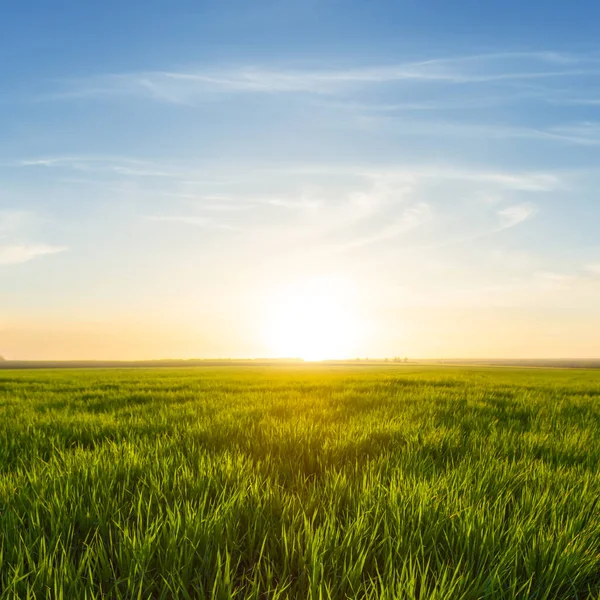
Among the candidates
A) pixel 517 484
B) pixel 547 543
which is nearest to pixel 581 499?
pixel 517 484

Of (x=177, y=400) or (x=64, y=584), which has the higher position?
(x=64, y=584)

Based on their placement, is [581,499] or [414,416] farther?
[414,416]

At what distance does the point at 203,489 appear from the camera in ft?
8.30

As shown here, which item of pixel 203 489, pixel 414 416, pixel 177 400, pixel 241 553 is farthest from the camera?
pixel 177 400

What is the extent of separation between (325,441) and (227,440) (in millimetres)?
998

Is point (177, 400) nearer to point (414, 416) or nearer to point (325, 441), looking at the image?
point (414, 416)

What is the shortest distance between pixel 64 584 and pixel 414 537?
151 centimetres

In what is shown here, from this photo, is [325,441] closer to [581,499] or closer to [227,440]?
[227,440]

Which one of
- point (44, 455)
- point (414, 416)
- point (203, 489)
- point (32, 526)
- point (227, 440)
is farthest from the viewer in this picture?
point (414, 416)

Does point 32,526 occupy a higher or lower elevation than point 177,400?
higher

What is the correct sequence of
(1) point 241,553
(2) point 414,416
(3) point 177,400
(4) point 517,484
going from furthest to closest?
(3) point 177,400 < (2) point 414,416 < (4) point 517,484 < (1) point 241,553

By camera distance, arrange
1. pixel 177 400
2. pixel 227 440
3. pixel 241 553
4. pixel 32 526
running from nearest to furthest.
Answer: pixel 241 553 < pixel 32 526 < pixel 227 440 < pixel 177 400

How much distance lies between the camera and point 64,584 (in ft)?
5.26

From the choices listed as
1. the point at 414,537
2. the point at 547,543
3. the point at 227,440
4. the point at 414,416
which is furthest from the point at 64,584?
the point at 414,416
